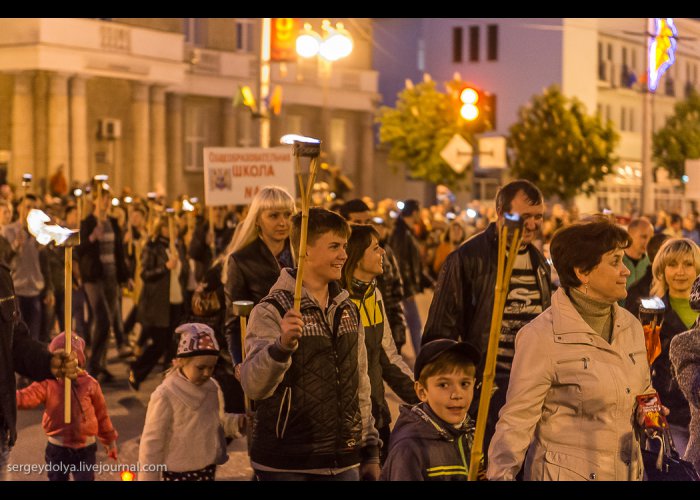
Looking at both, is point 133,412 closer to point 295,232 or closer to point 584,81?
point 295,232

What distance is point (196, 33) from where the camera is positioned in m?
50.8

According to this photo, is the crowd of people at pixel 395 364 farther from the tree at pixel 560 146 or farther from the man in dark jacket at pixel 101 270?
→ the tree at pixel 560 146

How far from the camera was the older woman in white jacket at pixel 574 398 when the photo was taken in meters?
5.14

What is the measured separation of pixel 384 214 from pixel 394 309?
22444 millimetres

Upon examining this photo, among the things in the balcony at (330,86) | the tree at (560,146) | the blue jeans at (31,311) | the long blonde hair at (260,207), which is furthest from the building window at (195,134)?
the long blonde hair at (260,207)

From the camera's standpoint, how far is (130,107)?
46.0 m

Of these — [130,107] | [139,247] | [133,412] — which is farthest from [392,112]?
[133,412]

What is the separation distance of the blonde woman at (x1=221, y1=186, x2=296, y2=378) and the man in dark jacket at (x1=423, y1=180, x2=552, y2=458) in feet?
3.57

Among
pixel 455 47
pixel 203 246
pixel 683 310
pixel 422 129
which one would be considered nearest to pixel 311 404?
pixel 683 310

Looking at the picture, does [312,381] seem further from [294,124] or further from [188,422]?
[294,124]

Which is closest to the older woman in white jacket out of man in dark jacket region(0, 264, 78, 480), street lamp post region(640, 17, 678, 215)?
man in dark jacket region(0, 264, 78, 480)

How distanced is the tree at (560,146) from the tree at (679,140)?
29.1 feet

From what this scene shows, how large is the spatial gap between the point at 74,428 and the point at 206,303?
2109mm

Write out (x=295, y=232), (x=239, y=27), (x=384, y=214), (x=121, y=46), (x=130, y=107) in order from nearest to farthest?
(x=295, y=232), (x=384, y=214), (x=121, y=46), (x=130, y=107), (x=239, y=27)
